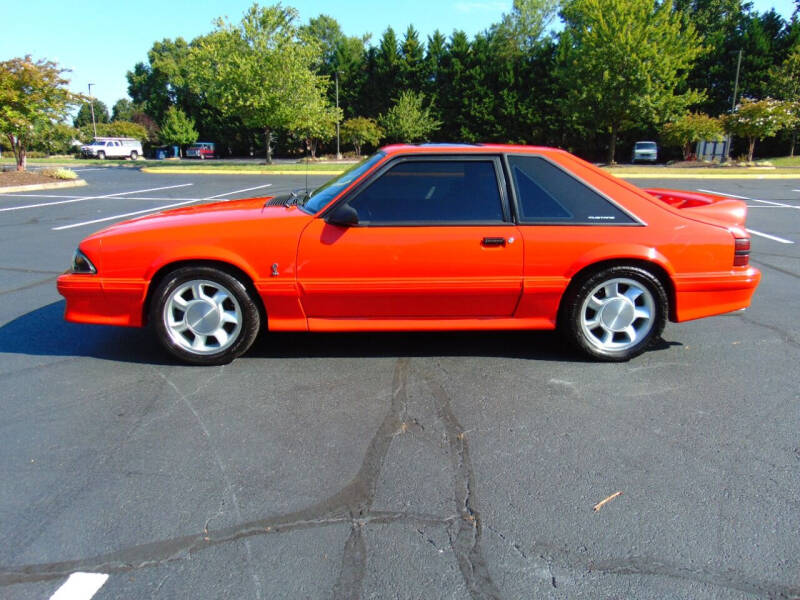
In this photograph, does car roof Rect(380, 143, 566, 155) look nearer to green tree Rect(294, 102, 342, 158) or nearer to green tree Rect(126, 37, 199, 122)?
green tree Rect(294, 102, 342, 158)

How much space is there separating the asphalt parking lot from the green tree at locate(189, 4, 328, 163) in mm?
28529

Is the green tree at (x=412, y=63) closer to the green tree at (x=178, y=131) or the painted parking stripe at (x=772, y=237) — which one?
the green tree at (x=178, y=131)

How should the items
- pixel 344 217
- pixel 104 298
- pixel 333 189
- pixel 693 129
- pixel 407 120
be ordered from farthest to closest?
pixel 407 120
pixel 693 129
pixel 333 189
pixel 104 298
pixel 344 217

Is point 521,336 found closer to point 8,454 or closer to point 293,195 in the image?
point 293,195

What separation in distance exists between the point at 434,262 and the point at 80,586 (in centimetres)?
254

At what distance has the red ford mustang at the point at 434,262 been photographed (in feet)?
12.2

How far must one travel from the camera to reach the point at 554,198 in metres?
3.85

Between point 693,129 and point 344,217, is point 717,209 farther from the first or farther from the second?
point 693,129

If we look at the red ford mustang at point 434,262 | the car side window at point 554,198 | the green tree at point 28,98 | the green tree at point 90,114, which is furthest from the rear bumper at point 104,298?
the green tree at point 90,114

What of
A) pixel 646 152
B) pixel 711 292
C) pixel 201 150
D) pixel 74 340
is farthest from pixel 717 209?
pixel 201 150

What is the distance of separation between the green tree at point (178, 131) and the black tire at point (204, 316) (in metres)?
53.6

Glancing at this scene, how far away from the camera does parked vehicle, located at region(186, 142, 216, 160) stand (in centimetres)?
5078

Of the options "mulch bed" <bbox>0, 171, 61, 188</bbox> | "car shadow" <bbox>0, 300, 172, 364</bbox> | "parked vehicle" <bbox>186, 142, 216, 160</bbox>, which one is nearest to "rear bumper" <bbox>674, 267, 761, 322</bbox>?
→ "car shadow" <bbox>0, 300, 172, 364</bbox>

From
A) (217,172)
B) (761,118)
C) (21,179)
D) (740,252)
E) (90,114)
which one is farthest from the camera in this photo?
(90,114)
